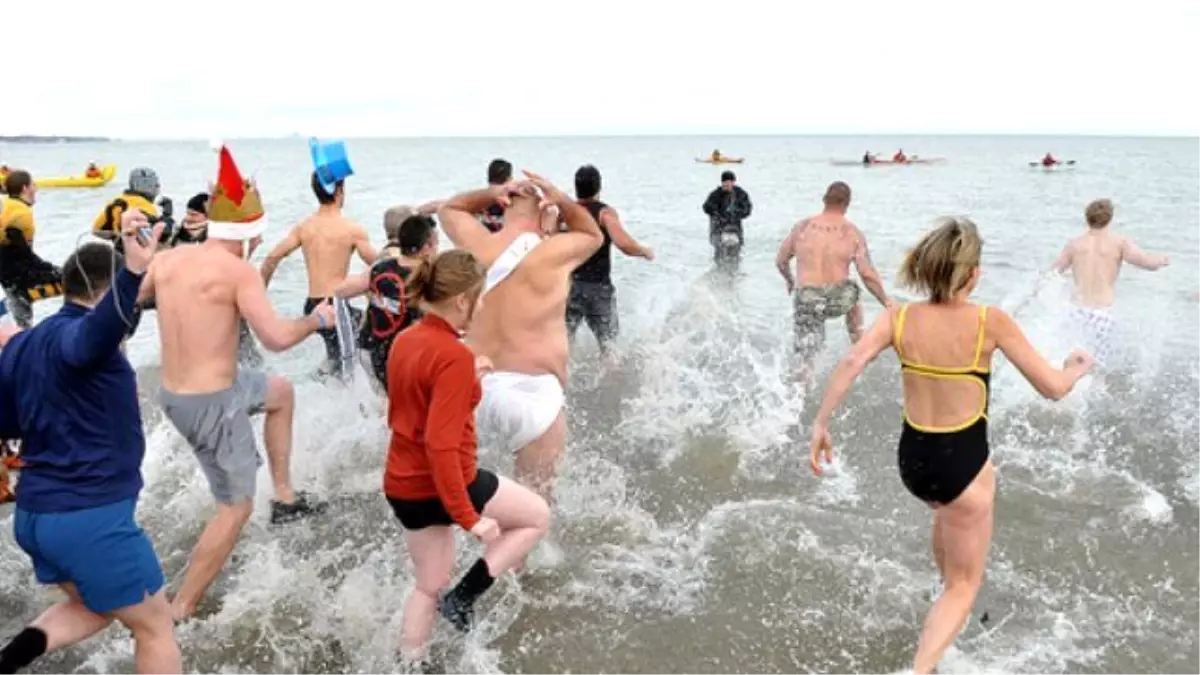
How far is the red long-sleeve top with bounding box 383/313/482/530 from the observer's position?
10.1ft

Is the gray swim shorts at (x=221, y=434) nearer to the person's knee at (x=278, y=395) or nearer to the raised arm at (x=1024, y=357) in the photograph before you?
the person's knee at (x=278, y=395)

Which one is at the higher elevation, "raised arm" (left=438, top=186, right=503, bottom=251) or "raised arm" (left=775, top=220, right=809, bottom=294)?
"raised arm" (left=438, top=186, right=503, bottom=251)

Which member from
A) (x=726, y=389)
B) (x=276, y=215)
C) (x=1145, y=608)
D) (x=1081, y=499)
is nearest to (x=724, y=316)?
(x=726, y=389)

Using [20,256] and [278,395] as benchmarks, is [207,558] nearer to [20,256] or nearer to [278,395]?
[278,395]

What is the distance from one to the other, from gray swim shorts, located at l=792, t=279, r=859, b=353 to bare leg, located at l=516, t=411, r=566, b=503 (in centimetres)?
357

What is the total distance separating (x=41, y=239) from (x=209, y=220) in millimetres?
19438

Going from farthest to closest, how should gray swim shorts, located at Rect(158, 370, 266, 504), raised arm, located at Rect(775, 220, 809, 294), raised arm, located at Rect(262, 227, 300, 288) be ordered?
raised arm, located at Rect(775, 220, 809, 294) < raised arm, located at Rect(262, 227, 300, 288) < gray swim shorts, located at Rect(158, 370, 266, 504)

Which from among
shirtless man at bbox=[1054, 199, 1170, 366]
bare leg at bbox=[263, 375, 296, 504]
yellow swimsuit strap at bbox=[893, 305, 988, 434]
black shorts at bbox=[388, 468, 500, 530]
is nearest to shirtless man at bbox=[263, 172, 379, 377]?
bare leg at bbox=[263, 375, 296, 504]

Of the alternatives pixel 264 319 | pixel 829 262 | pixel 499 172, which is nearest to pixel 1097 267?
pixel 829 262

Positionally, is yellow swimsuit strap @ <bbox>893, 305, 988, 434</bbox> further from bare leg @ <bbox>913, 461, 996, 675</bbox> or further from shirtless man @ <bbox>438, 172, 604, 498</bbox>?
shirtless man @ <bbox>438, 172, 604, 498</bbox>

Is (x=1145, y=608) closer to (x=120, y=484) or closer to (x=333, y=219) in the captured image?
(x=120, y=484)

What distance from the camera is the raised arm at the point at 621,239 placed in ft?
21.4

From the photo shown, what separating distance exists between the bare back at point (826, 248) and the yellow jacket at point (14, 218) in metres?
6.70

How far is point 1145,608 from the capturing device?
4.32m
